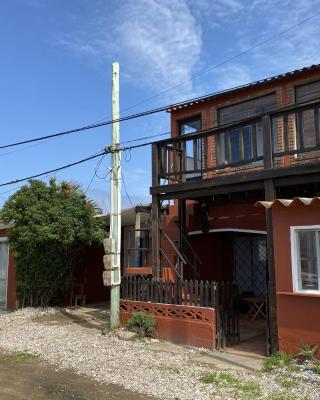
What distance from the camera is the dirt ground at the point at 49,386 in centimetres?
616

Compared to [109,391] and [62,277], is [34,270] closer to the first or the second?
[62,277]

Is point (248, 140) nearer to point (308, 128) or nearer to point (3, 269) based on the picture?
point (308, 128)

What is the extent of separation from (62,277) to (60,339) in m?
4.80

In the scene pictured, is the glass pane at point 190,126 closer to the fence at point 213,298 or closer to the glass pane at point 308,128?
the glass pane at point 308,128

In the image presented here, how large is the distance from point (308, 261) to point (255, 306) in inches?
194

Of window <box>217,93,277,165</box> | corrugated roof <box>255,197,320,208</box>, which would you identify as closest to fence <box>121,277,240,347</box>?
corrugated roof <box>255,197,320,208</box>

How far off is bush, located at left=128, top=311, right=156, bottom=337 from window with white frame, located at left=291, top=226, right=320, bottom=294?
11.6 feet

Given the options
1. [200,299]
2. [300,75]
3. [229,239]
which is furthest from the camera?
[229,239]

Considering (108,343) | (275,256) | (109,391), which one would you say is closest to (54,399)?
(109,391)

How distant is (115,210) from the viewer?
11.2 meters

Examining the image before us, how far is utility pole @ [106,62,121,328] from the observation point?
10.8 metres

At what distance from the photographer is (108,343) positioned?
9.59 m

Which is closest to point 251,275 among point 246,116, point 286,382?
point 246,116

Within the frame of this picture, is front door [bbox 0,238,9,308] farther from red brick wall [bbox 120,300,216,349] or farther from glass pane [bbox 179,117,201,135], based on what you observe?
red brick wall [bbox 120,300,216,349]
